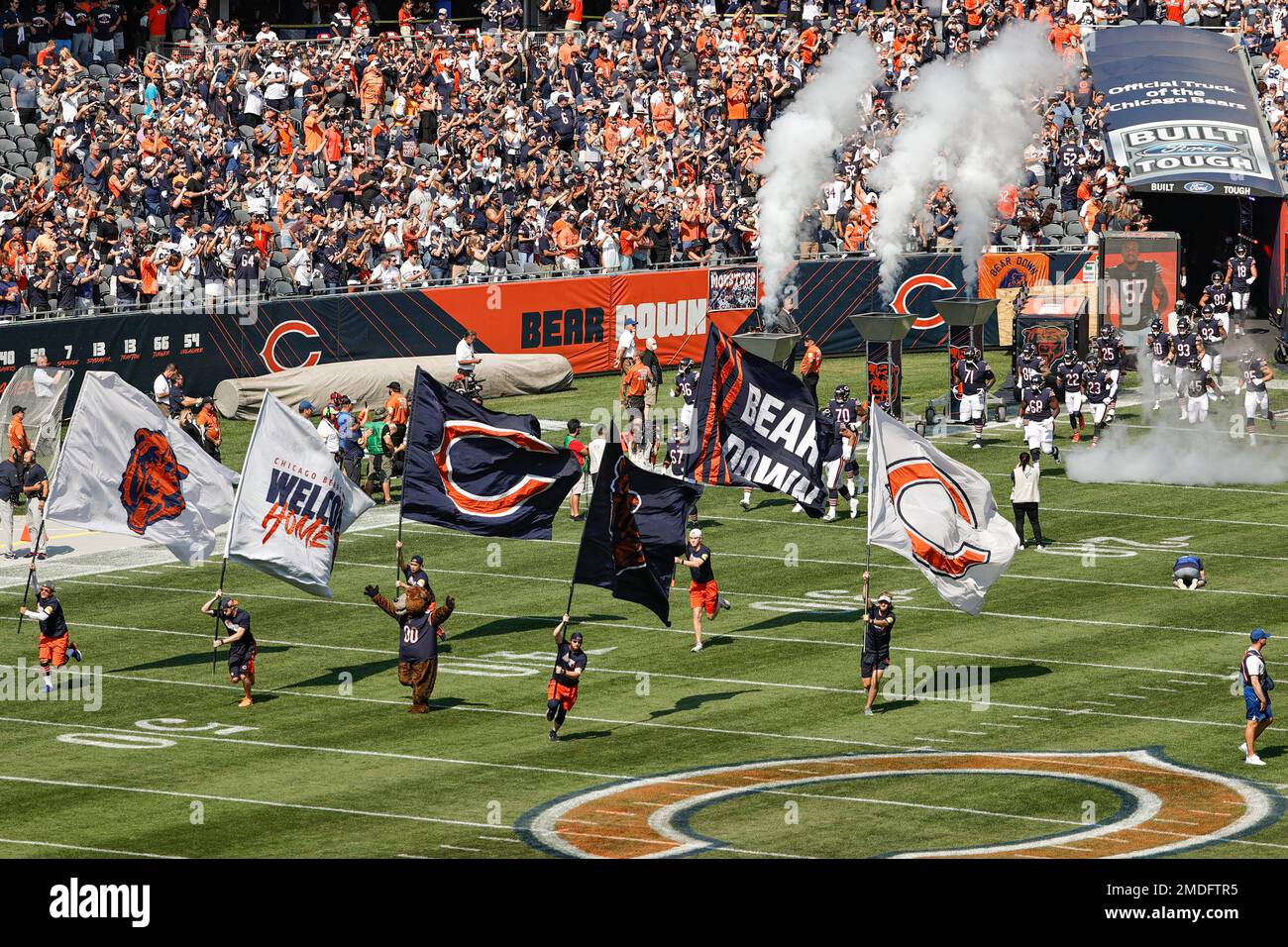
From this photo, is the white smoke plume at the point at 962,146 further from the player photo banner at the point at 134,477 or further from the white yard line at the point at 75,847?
the white yard line at the point at 75,847

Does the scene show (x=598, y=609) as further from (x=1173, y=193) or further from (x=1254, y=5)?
(x=1254, y=5)

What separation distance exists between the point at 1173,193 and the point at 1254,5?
806 cm

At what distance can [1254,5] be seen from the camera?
67938mm

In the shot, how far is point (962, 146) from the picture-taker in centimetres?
6006

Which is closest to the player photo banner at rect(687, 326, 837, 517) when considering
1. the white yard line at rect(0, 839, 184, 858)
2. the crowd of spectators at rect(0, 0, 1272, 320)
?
the white yard line at rect(0, 839, 184, 858)

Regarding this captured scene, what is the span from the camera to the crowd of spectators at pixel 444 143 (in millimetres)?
50156

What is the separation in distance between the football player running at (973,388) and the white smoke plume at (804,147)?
8406 mm

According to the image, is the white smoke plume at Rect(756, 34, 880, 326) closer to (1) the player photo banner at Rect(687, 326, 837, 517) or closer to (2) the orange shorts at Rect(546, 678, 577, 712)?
(1) the player photo banner at Rect(687, 326, 837, 517)

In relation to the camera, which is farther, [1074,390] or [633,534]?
[1074,390]

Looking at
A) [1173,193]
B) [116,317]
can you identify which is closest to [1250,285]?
[1173,193]

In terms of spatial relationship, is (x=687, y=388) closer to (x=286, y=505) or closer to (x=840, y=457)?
(x=840, y=457)

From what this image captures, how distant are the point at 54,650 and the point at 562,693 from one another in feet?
24.1

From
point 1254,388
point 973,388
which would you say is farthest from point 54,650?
point 1254,388

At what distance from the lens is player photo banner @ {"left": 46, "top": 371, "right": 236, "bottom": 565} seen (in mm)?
30250
